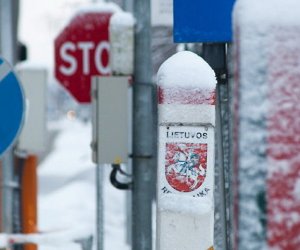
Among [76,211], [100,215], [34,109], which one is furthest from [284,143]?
[76,211]

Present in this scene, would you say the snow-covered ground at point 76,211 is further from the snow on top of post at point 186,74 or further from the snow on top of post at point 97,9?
the snow on top of post at point 186,74

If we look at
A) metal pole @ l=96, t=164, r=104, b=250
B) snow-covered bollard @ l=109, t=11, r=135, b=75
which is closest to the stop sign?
metal pole @ l=96, t=164, r=104, b=250

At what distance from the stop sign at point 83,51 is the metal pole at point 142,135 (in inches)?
73.1

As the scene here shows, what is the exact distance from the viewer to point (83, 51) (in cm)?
750

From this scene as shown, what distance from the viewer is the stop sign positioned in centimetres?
748

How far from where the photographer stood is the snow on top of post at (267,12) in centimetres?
167

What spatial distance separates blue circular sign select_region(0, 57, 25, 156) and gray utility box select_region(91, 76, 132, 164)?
1.11 meters

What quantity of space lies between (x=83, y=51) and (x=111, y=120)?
6.42 feet

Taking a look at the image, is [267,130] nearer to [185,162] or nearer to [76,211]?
[185,162]

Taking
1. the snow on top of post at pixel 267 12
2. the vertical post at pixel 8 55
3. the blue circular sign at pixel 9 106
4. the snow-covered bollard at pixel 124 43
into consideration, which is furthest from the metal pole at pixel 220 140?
the vertical post at pixel 8 55

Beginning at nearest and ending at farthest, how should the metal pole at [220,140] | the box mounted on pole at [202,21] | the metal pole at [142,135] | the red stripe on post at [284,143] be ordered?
the red stripe on post at [284,143], the box mounted on pole at [202,21], the metal pole at [220,140], the metal pole at [142,135]

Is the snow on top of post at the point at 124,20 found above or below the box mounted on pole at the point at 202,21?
above

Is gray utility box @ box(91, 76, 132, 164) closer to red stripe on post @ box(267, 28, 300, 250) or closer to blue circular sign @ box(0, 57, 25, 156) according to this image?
blue circular sign @ box(0, 57, 25, 156)

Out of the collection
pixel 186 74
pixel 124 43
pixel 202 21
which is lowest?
pixel 186 74
